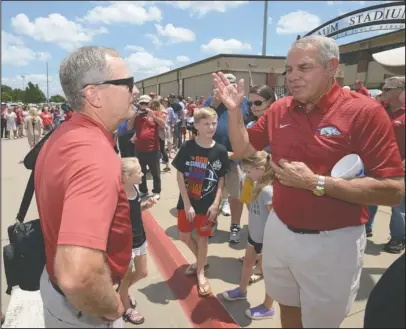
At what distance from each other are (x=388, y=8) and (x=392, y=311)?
16990mm

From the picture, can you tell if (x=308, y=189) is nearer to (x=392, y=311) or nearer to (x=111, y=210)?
(x=392, y=311)

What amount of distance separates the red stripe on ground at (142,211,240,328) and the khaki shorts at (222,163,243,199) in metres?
1.03

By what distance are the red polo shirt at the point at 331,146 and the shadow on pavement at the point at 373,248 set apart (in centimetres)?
244

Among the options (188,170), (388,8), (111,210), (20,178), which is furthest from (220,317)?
(388,8)

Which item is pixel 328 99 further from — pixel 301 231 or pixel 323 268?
pixel 323 268

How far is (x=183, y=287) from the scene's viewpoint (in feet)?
10.2

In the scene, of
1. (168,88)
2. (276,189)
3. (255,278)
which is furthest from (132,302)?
(168,88)

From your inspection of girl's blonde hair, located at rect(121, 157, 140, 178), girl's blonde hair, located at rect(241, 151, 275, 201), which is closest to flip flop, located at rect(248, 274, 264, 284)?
girl's blonde hair, located at rect(241, 151, 275, 201)

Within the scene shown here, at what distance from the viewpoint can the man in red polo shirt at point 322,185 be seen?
1.57 m

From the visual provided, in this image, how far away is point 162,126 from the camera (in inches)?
233

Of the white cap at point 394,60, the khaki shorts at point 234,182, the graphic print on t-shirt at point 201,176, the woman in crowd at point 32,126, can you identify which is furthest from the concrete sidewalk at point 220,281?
the woman in crowd at point 32,126

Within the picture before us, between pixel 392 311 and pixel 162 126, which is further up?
pixel 162 126

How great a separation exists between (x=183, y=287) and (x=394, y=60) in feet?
8.74

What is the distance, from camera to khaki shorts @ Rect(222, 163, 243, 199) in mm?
4094
